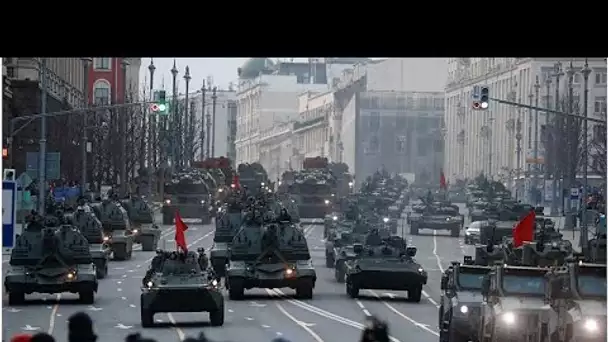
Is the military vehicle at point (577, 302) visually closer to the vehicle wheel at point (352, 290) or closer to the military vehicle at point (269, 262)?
the military vehicle at point (269, 262)

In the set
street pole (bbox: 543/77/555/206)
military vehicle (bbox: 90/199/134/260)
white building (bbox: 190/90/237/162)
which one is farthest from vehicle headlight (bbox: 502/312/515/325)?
white building (bbox: 190/90/237/162)

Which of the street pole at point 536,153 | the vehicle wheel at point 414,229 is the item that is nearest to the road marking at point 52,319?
the vehicle wheel at point 414,229

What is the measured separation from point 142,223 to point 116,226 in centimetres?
507

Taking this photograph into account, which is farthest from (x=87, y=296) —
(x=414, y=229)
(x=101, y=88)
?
(x=101, y=88)

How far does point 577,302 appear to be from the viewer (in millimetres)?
25750

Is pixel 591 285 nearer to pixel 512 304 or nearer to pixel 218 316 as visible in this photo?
pixel 512 304

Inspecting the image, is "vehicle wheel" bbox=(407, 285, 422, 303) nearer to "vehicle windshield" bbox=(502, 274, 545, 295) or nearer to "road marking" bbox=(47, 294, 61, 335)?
"road marking" bbox=(47, 294, 61, 335)

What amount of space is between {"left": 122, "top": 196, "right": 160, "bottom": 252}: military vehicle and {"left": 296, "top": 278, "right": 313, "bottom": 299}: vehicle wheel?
1720 cm

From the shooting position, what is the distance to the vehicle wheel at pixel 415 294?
1641 inches

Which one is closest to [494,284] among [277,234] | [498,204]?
[277,234]

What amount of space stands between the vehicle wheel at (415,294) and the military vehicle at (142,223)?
18584 mm

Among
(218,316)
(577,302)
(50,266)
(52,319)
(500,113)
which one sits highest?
(500,113)

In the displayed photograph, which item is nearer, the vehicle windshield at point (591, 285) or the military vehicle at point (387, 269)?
the vehicle windshield at point (591, 285)

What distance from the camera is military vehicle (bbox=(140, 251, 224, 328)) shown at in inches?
1337
